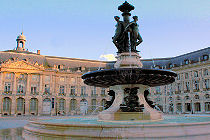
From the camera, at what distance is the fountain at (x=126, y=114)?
7.49 meters

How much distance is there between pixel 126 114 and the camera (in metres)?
11.5

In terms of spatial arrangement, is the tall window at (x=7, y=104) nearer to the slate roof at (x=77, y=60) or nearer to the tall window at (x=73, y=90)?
the slate roof at (x=77, y=60)

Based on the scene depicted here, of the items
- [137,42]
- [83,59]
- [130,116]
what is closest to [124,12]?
[137,42]

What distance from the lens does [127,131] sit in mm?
7445

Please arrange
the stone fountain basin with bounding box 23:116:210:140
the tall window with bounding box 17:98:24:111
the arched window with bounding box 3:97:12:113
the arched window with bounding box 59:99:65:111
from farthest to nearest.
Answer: the arched window with bounding box 59:99:65:111 < the tall window with bounding box 17:98:24:111 < the arched window with bounding box 3:97:12:113 < the stone fountain basin with bounding box 23:116:210:140

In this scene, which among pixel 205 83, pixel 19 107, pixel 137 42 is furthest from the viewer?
pixel 19 107

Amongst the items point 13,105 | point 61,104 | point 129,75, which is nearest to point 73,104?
point 61,104

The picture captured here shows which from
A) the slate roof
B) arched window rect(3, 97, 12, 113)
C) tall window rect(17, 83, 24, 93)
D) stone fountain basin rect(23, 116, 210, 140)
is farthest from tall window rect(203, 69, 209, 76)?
arched window rect(3, 97, 12, 113)

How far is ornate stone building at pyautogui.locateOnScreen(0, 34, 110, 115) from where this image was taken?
187 feet

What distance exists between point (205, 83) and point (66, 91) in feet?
125

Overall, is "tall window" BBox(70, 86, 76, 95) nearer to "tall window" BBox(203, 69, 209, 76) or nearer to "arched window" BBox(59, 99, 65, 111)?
"arched window" BBox(59, 99, 65, 111)

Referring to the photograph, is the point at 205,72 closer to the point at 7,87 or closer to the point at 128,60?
the point at 128,60

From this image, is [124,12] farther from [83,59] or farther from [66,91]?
[83,59]

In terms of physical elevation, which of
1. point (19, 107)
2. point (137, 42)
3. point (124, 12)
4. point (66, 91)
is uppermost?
point (124, 12)
